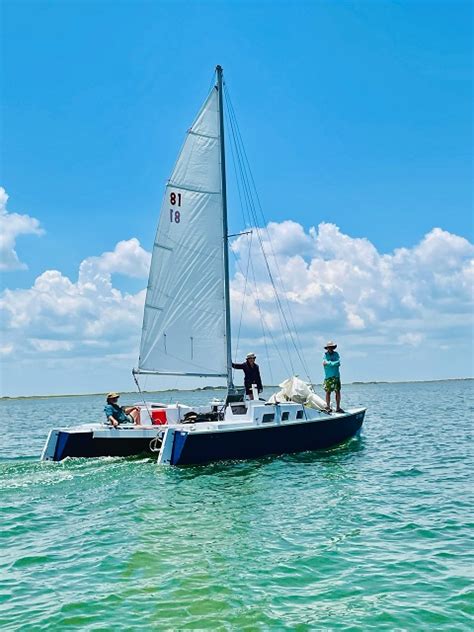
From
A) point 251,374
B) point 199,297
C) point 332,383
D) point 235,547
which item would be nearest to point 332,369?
point 332,383

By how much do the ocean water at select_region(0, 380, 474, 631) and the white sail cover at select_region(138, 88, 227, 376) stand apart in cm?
449

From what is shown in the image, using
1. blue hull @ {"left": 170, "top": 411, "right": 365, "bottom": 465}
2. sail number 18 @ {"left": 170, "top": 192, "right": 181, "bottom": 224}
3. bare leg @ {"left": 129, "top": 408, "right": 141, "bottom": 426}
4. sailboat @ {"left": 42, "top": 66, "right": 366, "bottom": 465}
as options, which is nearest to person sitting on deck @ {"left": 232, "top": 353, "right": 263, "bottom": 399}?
sailboat @ {"left": 42, "top": 66, "right": 366, "bottom": 465}

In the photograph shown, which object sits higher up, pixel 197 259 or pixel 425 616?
pixel 197 259

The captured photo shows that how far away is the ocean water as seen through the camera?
7.08 m

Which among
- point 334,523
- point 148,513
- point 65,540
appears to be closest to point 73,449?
point 148,513

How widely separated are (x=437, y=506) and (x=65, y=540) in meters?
7.51

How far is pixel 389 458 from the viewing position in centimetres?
2003

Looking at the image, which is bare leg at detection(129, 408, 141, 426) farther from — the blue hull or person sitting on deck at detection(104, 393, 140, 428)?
the blue hull

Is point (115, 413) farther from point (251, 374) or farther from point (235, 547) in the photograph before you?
point (235, 547)

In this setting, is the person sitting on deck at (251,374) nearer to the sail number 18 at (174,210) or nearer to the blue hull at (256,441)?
the blue hull at (256,441)

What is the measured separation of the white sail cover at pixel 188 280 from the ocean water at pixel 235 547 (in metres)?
4.49

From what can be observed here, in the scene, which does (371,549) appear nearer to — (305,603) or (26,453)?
(305,603)

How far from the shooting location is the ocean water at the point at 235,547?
7.08m

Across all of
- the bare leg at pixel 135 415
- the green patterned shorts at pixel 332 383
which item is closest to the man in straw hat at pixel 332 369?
the green patterned shorts at pixel 332 383
